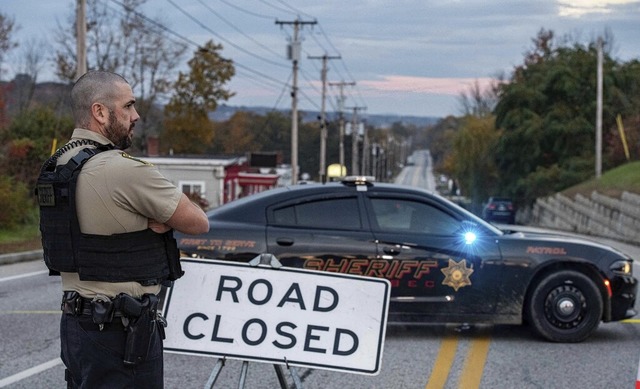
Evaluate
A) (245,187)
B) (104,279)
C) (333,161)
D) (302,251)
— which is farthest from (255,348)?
(333,161)

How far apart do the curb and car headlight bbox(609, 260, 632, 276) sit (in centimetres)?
1233

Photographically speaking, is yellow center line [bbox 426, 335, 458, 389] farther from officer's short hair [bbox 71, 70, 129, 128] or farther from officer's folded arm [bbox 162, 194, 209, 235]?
officer's short hair [bbox 71, 70, 129, 128]

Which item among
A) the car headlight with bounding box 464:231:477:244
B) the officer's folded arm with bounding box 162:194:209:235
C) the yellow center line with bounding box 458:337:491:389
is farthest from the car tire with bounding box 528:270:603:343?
the officer's folded arm with bounding box 162:194:209:235

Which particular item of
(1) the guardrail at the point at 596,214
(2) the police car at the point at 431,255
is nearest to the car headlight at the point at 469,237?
(2) the police car at the point at 431,255

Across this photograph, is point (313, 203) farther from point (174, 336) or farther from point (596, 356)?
point (174, 336)

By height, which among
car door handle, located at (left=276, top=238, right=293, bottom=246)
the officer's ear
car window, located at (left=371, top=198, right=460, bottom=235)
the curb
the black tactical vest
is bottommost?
the curb

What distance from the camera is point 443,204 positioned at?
9.85 m

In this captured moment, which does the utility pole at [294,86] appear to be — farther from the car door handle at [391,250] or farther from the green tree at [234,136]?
the green tree at [234,136]

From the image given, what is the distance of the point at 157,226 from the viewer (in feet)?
13.8

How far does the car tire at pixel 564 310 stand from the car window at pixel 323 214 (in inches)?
71.0

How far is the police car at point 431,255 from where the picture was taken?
9547mm

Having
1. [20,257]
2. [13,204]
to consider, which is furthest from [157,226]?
[13,204]

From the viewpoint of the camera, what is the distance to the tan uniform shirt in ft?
13.5

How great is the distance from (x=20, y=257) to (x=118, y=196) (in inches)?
Result: 635
